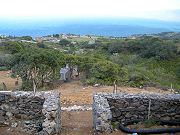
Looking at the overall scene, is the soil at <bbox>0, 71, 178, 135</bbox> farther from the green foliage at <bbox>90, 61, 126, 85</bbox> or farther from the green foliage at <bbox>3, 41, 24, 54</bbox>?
the green foliage at <bbox>3, 41, 24, 54</bbox>

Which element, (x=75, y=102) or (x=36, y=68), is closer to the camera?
(x=75, y=102)

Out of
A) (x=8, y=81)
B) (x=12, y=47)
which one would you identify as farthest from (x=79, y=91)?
(x=12, y=47)

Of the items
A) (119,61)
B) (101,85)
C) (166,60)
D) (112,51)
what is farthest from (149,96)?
(112,51)

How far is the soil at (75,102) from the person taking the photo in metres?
12.9

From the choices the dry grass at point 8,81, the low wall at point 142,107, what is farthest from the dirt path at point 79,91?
the low wall at point 142,107

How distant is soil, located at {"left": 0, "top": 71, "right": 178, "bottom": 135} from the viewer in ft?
42.3

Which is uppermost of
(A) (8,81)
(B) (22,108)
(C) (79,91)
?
(B) (22,108)

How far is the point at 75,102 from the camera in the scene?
716 inches

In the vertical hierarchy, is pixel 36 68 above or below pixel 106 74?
above

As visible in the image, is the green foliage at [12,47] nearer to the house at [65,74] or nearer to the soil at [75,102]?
the soil at [75,102]

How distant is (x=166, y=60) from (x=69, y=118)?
29899 mm

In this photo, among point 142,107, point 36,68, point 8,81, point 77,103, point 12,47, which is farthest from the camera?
point 12,47

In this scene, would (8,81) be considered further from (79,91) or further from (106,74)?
(79,91)

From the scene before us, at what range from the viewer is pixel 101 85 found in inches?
898
